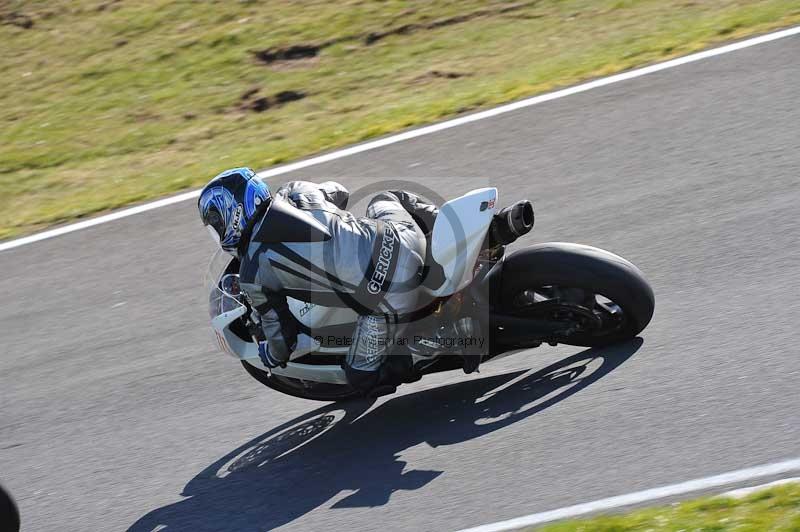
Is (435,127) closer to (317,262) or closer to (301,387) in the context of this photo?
(301,387)

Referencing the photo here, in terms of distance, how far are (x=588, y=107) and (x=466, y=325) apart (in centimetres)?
396

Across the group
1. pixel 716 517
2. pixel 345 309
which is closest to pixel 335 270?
pixel 345 309

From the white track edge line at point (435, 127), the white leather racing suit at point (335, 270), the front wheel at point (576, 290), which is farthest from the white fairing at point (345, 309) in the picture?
the white track edge line at point (435, 127)

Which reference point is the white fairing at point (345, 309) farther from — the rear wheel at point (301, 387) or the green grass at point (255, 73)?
the green grass at point (255, 73)

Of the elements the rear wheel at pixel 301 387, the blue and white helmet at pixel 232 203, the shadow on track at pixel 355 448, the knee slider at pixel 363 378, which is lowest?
the shadow on track at pixel 355 448

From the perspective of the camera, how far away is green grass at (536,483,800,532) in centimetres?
414

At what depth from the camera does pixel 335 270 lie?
5.45 metres

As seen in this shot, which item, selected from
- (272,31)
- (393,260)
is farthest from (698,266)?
(272,31)

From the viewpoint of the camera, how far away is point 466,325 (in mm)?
5605

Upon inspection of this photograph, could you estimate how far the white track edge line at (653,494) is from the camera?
4602 millimetres

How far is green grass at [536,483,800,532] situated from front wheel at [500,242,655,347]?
1.32 meters

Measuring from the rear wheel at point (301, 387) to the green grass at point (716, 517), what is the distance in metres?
1.70

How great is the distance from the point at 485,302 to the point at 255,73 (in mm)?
6762

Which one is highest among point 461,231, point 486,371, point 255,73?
point 255,73
